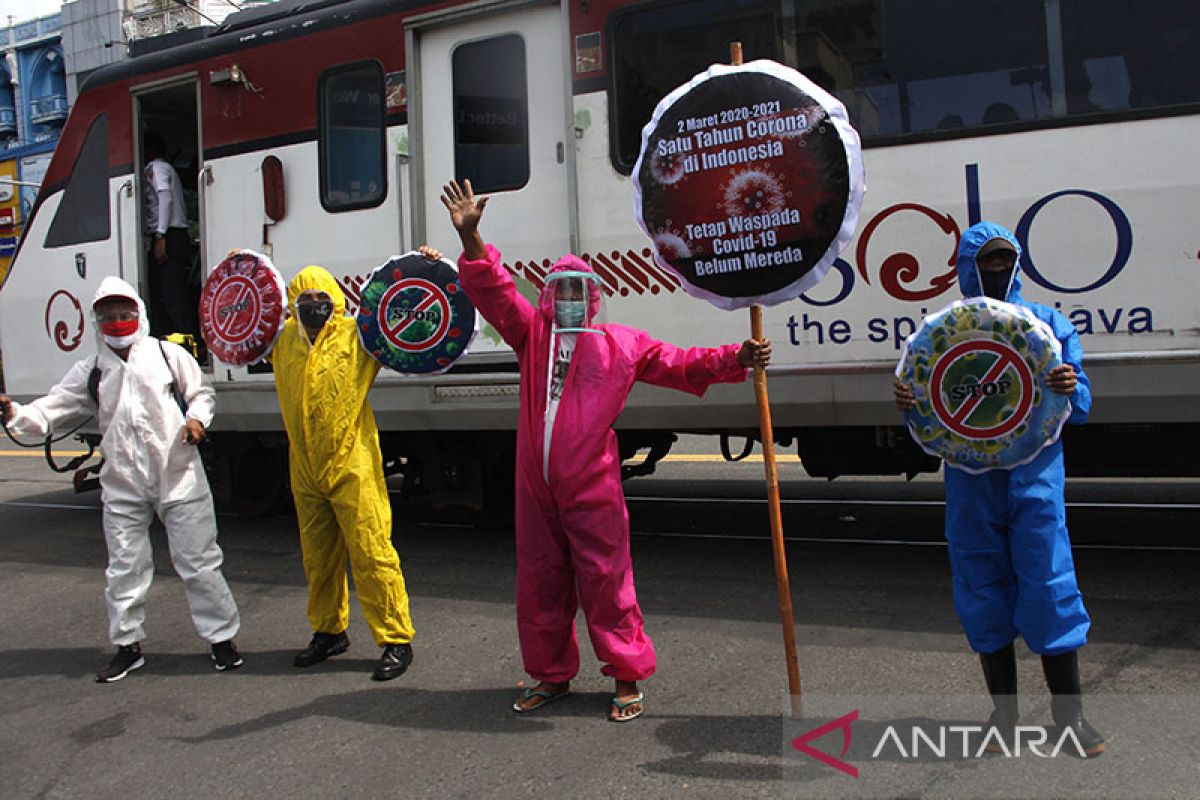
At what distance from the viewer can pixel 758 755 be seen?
11.9 ft

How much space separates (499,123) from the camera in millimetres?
6414

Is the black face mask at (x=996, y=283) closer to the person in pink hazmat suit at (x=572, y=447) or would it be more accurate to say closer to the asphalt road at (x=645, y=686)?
the person in pink hazmat suit at (x=572, y=447)

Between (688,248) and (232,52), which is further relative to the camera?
(232,52)

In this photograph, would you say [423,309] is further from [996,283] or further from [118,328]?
[996,283]

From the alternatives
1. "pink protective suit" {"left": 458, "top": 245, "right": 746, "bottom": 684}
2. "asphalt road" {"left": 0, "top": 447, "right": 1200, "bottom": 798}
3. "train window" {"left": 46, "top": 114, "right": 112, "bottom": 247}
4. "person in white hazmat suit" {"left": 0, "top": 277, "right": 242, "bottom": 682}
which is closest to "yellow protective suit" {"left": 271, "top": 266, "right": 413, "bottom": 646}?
"asphalt road" {"left": 0, "top": 447, "right": 1200, "bottom": 798}

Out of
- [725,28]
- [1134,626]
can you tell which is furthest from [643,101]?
[1134,626]

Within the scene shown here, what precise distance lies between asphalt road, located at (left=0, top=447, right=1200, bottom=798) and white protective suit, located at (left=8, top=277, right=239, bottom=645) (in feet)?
1.10

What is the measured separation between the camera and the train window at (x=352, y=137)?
22.1 feet

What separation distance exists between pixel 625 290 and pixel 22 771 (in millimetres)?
3629

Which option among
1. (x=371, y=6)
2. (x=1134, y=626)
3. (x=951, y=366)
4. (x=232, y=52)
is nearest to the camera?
(x=951, y=366)

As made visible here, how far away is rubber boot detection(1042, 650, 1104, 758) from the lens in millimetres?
3381

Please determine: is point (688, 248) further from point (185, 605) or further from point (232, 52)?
point (232, 52)

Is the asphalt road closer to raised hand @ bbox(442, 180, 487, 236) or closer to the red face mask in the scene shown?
the red face mask

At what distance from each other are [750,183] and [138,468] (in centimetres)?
302
